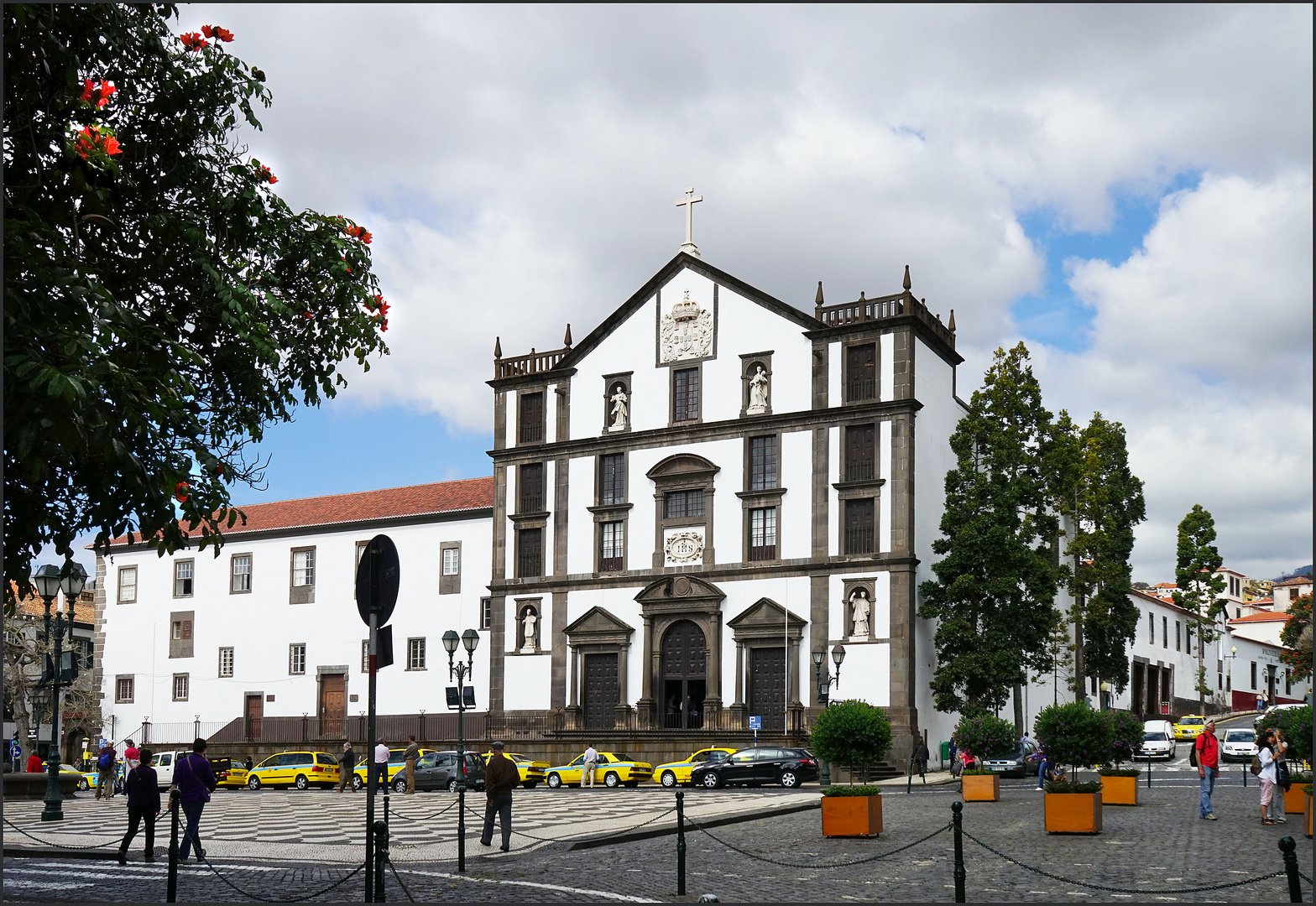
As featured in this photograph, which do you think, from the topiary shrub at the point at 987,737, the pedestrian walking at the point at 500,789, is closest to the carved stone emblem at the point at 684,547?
the topiary shrub at the point at 987,737

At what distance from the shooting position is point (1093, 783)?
2061 cm

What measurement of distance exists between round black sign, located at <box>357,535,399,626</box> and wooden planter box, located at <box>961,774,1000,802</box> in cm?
1933

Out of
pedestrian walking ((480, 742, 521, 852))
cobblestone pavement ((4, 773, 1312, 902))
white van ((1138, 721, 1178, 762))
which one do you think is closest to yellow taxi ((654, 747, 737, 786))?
cobblestone pavement ((4, 773, 1312, 902))

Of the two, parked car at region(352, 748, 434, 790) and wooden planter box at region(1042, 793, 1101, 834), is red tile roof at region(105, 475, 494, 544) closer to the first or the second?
parked car at region(352, 748, 434, 790)

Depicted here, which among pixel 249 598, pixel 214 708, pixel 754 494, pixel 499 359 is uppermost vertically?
pixel 499 359

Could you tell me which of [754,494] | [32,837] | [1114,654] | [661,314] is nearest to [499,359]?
[661,314]

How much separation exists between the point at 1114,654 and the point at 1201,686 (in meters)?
27.2

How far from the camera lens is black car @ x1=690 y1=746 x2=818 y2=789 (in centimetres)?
3734

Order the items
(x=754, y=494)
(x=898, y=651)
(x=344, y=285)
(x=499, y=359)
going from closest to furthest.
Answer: (x=344, y=285), (x=898, y=651), (x=754, y=494), (x=499, y=359)

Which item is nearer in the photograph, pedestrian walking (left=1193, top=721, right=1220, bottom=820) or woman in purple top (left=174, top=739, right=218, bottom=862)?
woman in purple top (left=174, top=739, right=218, bottom=862)

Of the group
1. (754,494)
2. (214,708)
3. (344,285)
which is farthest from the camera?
(214,708)

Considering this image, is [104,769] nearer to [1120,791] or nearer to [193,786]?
[193,786]

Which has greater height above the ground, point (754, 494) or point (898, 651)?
point (754, 494)

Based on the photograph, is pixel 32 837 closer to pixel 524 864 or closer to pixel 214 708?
pixel 524 864
